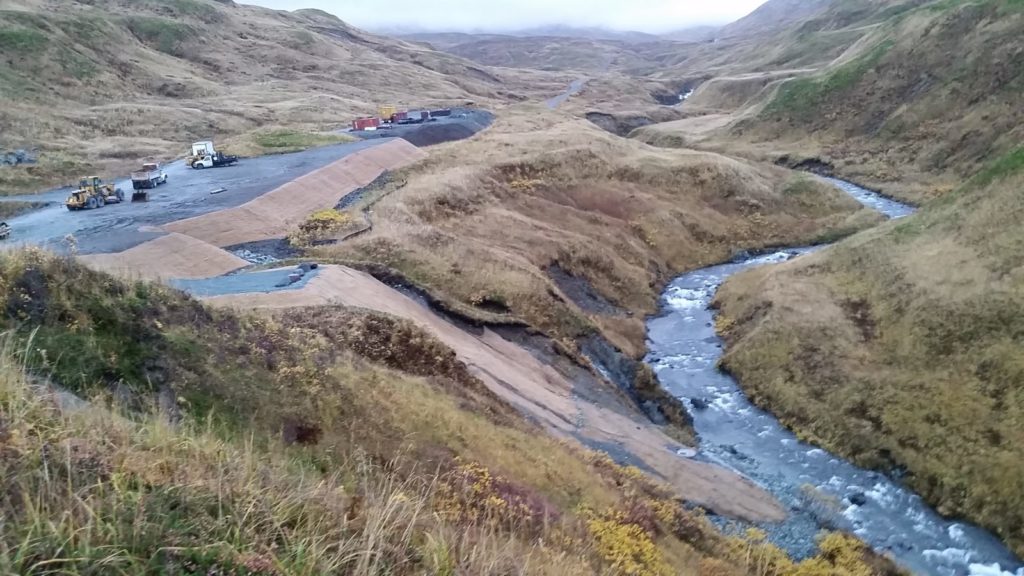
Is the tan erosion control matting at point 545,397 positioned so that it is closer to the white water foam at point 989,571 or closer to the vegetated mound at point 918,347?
the white water foam at point 989,571

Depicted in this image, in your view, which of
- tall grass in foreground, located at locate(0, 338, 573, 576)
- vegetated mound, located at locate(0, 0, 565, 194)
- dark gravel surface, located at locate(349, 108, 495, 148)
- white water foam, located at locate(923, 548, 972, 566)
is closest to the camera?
tall grass in foreground, located at locate(0, 338, 573, 576)

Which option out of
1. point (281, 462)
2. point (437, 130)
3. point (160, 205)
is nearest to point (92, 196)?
point (160, 205)

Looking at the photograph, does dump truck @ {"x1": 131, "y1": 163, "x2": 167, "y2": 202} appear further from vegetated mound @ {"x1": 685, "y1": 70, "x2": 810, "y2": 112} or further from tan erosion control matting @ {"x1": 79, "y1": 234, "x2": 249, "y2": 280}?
vegetated mound @ {"x1": 685, "y1": 70, "x2": 810, "y2": 112}

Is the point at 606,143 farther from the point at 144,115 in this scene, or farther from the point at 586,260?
Result: the point at 144,115

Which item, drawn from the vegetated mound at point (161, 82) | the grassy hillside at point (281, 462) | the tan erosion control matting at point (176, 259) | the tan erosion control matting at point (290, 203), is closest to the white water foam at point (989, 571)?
the grassy hillside at point (281, 462)

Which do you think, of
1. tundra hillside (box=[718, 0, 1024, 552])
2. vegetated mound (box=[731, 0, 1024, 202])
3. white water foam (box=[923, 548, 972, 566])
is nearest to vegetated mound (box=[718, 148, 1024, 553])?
tundra hillside (box=[718, 0, 1024, 552])

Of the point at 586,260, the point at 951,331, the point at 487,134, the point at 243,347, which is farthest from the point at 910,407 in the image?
the point at 487,134
